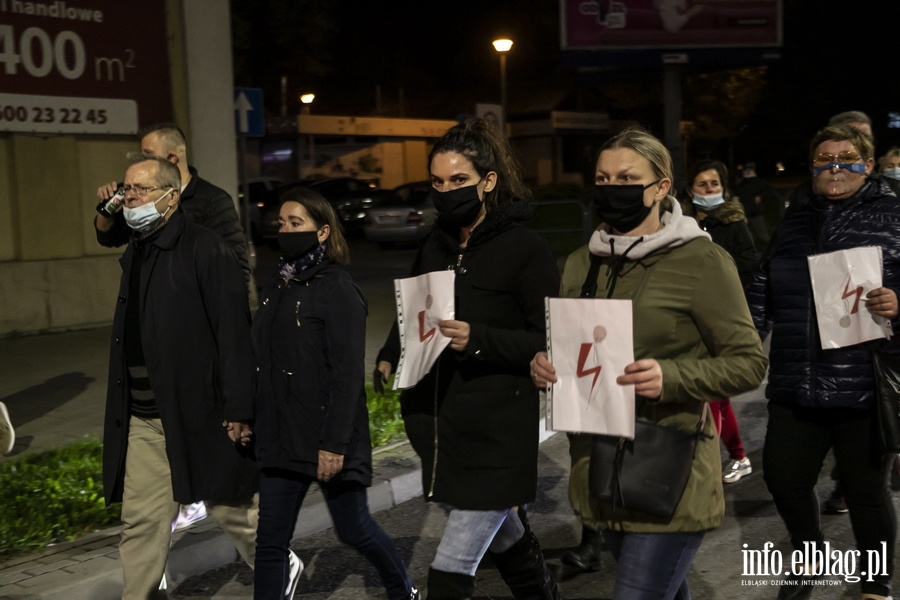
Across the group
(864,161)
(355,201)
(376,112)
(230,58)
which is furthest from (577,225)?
(376,112)

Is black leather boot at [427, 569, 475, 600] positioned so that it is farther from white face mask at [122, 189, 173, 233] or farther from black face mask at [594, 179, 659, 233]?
white face mask at [122, 189, 173, 233]

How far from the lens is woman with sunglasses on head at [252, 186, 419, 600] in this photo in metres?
4.04

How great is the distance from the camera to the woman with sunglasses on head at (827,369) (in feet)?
14.0

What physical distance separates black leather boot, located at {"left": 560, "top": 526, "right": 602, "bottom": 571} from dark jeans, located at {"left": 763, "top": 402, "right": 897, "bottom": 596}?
1048 mm

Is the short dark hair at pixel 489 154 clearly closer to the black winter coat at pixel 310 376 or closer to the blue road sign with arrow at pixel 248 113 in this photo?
the black winter coat at pixel 310 376

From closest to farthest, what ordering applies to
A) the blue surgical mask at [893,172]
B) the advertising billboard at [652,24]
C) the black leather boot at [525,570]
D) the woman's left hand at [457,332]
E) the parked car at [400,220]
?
the woman's left hand at [457,332]
the black leather boot at [525,570]
the blue surgical mask at [893,172]
the advertising billboard at [652,24]
the parked car at [400,220]

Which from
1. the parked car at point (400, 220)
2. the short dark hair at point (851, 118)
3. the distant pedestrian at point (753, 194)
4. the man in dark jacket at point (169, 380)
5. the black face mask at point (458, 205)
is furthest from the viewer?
the parked car at point (400, 220)

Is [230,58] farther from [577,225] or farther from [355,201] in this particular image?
[355,201]

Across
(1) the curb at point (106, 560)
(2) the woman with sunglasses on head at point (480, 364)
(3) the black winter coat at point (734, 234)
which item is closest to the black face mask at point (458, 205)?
(2) the woman with sunglasses on head at point (480, 364)

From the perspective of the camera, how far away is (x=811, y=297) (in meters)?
4.29

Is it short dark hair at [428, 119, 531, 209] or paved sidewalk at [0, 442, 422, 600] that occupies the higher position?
short dark hair at [428, 119, 531, 209]

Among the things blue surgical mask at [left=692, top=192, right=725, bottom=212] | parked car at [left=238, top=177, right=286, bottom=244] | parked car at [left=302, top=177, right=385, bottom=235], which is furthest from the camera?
parked car at [left=302, top=177, right=385, bottom=235]

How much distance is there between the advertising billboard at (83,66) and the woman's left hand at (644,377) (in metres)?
10.3

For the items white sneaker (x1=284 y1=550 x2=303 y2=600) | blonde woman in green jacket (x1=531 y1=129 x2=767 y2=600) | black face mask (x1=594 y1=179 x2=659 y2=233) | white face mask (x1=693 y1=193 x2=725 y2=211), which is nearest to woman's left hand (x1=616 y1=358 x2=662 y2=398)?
blonde woman in green jacket (x1=531 y1=129 x2=767 y2=600)
